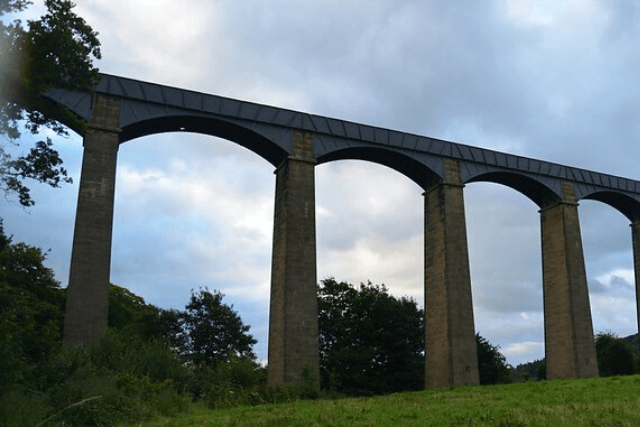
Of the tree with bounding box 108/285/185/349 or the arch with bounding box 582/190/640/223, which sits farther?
the tree with bounding box 108/285/185/349

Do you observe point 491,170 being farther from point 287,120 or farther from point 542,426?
point 542,426

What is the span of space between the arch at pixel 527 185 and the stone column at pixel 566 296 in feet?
1.92

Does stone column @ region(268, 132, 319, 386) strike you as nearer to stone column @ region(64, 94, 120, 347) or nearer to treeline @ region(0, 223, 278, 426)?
treeline @ region(0, 223, 278, 426)

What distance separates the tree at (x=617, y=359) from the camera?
56.0 m

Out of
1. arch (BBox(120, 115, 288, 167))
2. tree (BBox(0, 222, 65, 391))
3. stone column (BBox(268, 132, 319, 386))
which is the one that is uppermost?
arch (BBox(120, 115, 288, 167))

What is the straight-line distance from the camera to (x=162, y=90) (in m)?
30.1

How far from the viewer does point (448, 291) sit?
34062 millimetres

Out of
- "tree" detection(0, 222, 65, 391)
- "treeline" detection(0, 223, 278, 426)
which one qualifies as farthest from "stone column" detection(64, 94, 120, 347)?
"tree" detection(0, 222, 65, 391)

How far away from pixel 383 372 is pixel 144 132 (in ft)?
88.0

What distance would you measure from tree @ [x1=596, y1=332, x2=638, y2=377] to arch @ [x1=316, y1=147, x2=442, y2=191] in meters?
31.9

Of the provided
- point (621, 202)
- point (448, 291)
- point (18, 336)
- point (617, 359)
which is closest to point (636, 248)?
point (621, 202)

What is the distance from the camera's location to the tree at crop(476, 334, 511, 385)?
49812 millimetres

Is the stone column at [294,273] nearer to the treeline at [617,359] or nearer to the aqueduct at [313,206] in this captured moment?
the aqueduct at [313,206]

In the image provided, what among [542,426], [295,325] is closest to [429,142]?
[295,325]
